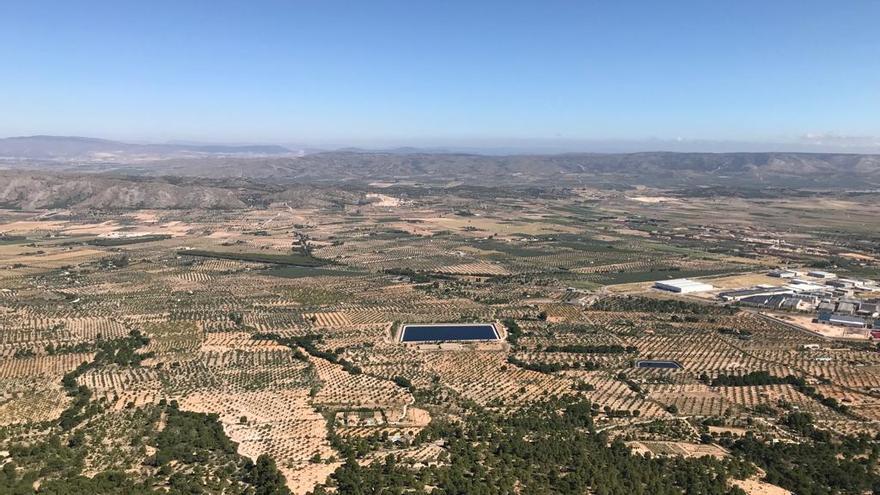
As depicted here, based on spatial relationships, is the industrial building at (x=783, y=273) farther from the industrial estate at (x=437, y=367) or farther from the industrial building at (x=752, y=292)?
the industrial building at (x=752, y=292)

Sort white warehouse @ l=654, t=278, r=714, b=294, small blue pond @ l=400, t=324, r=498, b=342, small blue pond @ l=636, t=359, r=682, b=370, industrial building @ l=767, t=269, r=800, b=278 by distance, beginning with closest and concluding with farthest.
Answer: small blue pond @ l=636, t=359, r=682, b=370 < small blue pond @ l=400, t=324, r=498, b=342 < white warehouse @ l=654, t=278, r=714, b=294 < industrial building @ l=767, t=269, r=800, b=278

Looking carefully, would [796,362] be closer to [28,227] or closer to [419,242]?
[419,242]

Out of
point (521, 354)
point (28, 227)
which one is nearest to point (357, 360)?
point (521, 354)

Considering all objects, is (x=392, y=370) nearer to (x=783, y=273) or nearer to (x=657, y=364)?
(x=657, y=364)

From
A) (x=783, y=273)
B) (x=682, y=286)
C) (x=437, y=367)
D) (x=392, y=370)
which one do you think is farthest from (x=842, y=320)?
(x=392, y=370)

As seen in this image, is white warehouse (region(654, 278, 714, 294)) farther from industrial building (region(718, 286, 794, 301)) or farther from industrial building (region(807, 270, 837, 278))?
industrial building (region(807, 270, 837, 278))

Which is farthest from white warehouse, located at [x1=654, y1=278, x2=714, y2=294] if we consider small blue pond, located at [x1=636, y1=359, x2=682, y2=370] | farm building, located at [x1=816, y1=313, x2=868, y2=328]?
small blue pond, located at [x1=636, y1=359, x2=682, y2=370]

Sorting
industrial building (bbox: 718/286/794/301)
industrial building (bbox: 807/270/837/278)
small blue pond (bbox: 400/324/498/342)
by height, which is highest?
small blue pond (bbox: 400/324/498/342)
